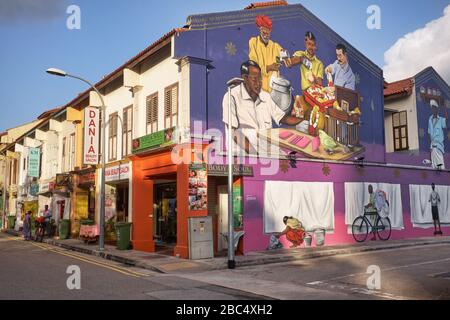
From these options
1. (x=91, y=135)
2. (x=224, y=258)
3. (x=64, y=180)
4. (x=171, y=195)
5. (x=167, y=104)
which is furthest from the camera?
(x=64, y=180)

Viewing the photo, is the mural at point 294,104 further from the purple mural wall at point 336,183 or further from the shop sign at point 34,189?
the shop sign at point 34,189

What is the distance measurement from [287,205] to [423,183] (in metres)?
9.82

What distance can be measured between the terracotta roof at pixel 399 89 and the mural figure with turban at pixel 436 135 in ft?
6.15

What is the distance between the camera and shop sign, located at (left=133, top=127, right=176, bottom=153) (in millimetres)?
16719

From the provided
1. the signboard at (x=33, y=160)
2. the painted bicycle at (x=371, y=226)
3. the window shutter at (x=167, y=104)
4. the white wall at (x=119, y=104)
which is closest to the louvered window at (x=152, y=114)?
the window shutter at (x=167, y=104)

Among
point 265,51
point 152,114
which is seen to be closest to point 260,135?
point 265,51

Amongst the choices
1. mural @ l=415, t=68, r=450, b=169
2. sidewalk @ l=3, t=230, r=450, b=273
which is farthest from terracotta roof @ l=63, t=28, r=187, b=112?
mural @ l=415, t=68, r=450, b=169

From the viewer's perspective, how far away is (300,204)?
62.1 ft

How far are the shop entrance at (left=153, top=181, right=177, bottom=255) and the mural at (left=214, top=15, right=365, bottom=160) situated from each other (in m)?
5.00

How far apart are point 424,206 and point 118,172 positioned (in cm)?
1576

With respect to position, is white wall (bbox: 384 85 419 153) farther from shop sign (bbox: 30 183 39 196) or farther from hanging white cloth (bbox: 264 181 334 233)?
shop sign (bbox: 30 183 39 196)

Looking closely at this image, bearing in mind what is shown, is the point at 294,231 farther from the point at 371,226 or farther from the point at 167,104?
the point at 167,104
